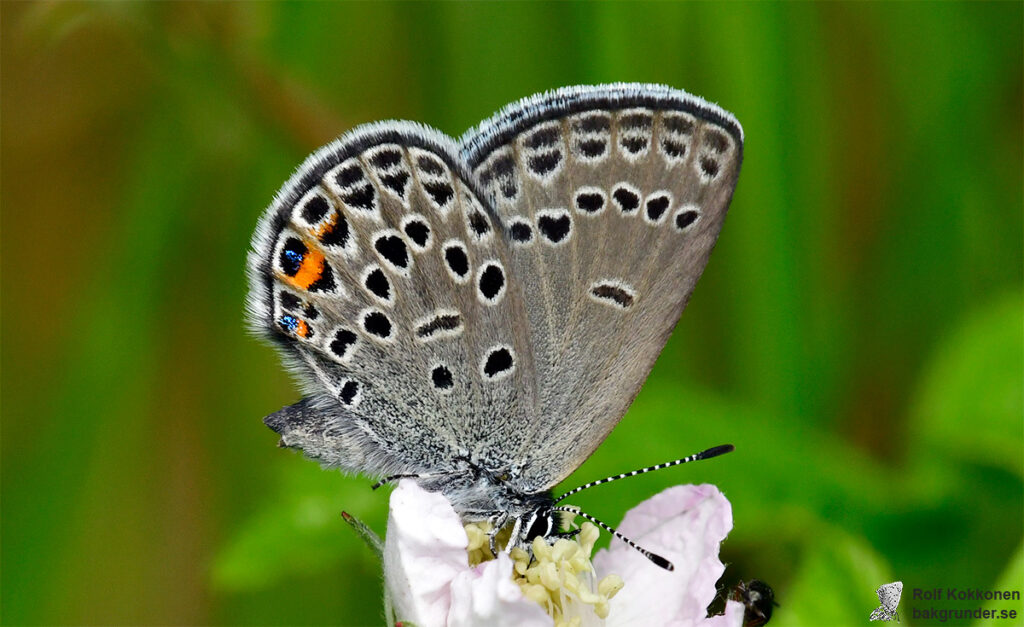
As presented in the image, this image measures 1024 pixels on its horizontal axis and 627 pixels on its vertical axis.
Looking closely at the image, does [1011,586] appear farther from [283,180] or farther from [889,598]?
[283,180]

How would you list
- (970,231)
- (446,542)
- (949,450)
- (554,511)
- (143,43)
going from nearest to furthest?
(446,542), (554,511), (949,450), (143,43), (970,231)

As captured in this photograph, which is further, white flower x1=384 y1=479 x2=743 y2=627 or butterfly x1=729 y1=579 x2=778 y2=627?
butterfly x1=729 y1=579 x2=778 y2=627

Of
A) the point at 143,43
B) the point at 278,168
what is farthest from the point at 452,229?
the point at 143,43

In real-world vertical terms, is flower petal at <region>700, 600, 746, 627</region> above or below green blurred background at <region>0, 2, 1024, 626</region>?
below

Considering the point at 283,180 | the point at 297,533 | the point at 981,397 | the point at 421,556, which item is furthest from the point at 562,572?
the point at 283,180

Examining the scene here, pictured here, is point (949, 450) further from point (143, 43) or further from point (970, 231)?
point (143, 43)

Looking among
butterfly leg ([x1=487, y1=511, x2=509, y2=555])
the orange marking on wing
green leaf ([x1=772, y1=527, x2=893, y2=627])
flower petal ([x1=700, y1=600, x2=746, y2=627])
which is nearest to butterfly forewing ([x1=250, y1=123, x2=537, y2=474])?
the orange marking on wing

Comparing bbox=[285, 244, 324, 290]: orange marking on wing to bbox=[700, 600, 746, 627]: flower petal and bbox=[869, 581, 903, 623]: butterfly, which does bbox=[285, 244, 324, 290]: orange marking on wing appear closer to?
bbox=[700, 600, 746, 627]: flower petal
